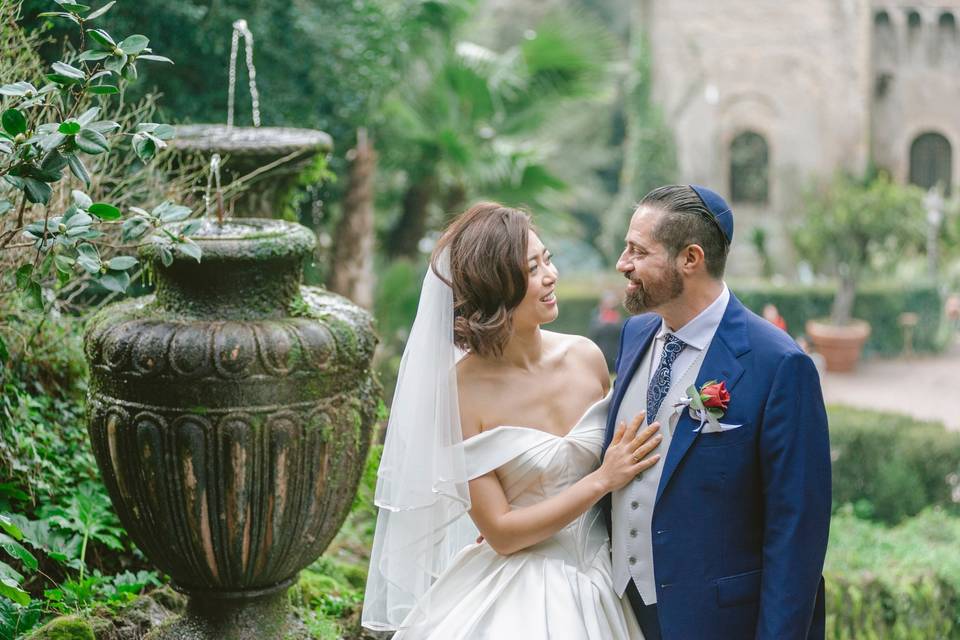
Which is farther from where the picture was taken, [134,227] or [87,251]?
[134,227]

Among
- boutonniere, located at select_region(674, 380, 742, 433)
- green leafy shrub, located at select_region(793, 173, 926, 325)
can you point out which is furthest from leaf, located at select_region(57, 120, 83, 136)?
green leafy shrub, located at select_region(793, 173, 926, 325)

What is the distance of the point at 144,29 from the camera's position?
7.86 metres

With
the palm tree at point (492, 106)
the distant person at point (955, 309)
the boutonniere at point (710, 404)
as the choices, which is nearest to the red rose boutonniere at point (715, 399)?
the boutonniere at point (710, 404)

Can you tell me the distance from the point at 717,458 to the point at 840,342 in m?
14.8

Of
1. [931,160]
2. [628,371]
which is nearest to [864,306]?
[931,160]

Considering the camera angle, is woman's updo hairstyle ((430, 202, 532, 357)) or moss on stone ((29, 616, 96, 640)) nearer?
woman's updo hairstyle ((430, 202, 532, 357))

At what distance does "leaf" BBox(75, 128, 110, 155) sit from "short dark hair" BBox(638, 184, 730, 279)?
4.38 feet

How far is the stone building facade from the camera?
21.7m

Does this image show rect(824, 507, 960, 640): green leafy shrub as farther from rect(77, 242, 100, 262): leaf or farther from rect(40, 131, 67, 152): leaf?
rect(40, 131, 67, 152): leaf

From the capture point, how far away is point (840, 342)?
16.5m

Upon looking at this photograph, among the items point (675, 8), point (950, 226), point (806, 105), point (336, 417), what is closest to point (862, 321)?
point (950, 226)

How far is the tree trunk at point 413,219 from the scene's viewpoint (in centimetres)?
1213

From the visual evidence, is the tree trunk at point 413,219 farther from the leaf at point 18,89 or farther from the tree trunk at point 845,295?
the leaf at point 18,89

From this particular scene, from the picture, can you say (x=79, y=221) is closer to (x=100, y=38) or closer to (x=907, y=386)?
(x=100, y=38)
